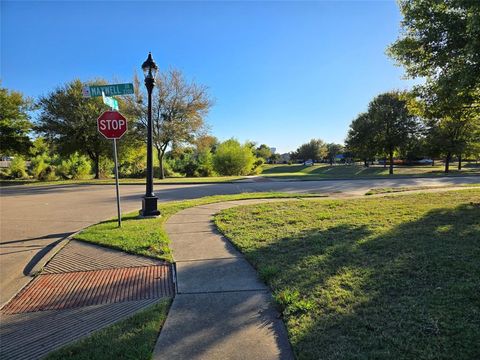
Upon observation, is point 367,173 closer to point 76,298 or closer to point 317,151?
point 76,298

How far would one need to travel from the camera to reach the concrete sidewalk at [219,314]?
2820 mm

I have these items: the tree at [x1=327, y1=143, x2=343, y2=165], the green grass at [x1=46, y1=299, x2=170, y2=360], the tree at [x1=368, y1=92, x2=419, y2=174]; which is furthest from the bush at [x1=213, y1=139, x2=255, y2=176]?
the tree at [x1=327, y1=143, x2=343, y2=165]

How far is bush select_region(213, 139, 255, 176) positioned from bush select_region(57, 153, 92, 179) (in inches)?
577

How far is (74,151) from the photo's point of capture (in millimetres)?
30906

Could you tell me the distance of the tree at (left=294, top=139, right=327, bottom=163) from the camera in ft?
328

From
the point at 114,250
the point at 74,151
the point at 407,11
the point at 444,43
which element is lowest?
the point at 114,250

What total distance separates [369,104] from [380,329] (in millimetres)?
36236

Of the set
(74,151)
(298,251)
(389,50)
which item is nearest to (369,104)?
(389,50)

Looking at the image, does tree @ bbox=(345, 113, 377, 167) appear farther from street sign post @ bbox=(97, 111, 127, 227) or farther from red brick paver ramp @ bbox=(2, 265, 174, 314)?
red brick paver ramp @ bbox=(2, 265, 174, 314)

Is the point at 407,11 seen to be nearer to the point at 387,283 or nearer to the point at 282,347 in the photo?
the point at 387,283

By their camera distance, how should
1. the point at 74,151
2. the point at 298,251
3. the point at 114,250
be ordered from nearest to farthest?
the point at 298,251, the point at 114,250, the point at 74,151

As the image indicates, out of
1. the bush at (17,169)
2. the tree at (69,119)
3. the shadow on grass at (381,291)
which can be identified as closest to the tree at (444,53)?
the shadow on grass at (381,291)

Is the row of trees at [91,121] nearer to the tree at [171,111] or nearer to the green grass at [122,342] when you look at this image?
the tree at [171,111]

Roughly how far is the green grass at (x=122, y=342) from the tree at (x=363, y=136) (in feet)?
113
